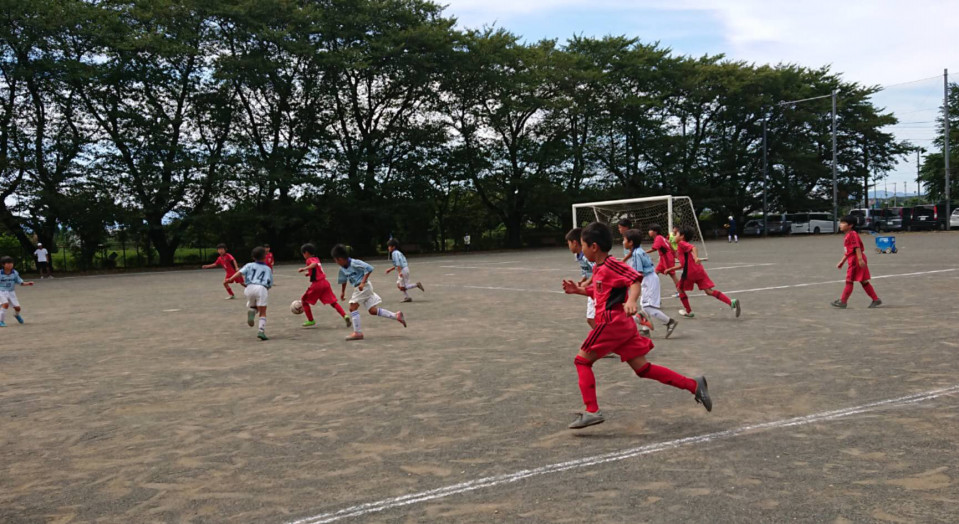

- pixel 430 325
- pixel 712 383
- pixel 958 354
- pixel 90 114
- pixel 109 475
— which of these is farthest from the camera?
pixel 90 114

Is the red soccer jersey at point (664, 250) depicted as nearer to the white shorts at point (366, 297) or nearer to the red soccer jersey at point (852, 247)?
the red soccer jersey at point (852, 247)

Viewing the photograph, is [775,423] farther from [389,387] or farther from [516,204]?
[516,204]

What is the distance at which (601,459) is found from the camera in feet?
15.4

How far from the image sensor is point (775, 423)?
5.40m

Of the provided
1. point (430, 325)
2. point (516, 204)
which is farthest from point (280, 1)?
point (430, 325)

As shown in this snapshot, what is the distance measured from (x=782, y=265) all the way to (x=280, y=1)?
27529 mm

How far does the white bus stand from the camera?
58219 mm

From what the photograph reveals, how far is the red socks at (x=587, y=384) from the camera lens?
542 cm

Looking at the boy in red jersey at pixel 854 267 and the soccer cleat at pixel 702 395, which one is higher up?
the boy in red jersey at pixel 854 267

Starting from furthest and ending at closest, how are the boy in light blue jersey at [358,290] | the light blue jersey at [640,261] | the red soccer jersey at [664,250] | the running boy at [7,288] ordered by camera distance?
the running boy at [7,288], the red soccer jersey at [664,250], the boy in light blue jersey at [358,290], the light blue jersey at [640,261]

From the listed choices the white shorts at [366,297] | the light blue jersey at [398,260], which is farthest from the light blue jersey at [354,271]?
the light blue jersey at [398,260]

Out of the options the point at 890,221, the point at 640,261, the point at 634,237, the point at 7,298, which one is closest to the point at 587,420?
the point at 634,237

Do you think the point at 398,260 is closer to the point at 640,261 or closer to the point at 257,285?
the point at 257,285

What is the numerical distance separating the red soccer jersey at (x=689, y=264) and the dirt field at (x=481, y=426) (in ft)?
2.15
